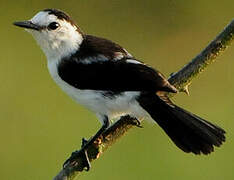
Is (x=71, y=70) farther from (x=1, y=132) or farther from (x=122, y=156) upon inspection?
(x=1, y=132)

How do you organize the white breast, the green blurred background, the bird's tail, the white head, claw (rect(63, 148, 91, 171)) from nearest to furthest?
claw (rect(63, 148, 91, 171)) → the bird's tail → the white breast → the white head → the green blurred background

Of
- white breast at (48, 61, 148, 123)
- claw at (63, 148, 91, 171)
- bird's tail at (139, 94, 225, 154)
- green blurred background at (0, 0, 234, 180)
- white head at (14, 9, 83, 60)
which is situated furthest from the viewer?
green blurred background at (0, 0, 234, 180)

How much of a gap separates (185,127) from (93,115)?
3060mm

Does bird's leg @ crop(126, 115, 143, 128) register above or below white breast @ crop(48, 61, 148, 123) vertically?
below

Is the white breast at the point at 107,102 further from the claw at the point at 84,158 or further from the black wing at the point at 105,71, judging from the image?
the claw at the point at 84,158

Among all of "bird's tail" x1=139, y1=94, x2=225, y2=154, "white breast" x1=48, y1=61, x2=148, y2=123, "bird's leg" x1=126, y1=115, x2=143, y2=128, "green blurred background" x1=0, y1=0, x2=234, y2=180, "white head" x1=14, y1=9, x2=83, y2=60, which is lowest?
"bird's tail" x1=139, y1=94, x2=225, y2=154

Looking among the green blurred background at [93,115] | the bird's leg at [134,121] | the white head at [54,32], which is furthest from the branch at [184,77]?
the green blurred background at [93,115]

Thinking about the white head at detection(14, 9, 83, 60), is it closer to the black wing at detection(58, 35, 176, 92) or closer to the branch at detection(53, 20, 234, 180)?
the black wing at detection(58, 35, 176, 92)

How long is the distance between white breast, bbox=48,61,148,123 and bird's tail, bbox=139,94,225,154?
60 millimetres

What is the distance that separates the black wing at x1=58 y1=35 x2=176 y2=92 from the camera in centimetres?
418

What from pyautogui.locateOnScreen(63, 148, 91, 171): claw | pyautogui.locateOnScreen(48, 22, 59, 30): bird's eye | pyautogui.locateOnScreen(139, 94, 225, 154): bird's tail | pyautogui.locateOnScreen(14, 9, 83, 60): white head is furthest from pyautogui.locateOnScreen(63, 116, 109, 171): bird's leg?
pyautogui.locateOnScreen(48, 22, 59, 30): bird's eye

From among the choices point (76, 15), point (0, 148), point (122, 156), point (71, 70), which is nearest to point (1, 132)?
point (0, 148)

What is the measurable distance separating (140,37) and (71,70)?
351cm

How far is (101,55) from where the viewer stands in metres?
4.38
